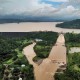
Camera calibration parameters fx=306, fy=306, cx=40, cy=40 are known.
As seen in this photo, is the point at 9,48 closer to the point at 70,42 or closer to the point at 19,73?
the point at 70,42

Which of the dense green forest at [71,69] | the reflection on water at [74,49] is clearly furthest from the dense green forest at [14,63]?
the reflection on water at [74,49]

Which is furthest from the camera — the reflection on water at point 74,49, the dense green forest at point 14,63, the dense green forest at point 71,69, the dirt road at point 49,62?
the reflection on water at point 74,49

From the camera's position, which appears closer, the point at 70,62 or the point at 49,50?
the point at 70,62

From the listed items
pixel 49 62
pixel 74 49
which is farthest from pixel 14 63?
pixel 74 49

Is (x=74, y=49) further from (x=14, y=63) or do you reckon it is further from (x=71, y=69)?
(x=71, y=69)

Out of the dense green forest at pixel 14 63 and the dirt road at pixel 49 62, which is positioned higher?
the dense green forest at pixel 14 63

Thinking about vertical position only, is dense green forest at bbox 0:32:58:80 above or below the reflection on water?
above

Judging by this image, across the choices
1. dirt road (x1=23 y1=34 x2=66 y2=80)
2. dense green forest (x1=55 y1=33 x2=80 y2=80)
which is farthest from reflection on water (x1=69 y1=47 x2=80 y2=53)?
dirt road (x1=23 y1=34 x2=66 y2=80)

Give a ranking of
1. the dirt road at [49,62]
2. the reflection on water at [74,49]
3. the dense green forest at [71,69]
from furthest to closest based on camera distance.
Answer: the reflection on water at [74,49] < the dirt road at [49,62] < the dense green forest at [71,69]

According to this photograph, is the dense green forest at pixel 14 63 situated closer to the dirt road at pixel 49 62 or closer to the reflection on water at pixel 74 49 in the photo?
the dirt road at pixel 49 62

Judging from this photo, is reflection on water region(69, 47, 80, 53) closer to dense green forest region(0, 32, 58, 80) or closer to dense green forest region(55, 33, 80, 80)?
dense green forest region(55, 33, 80, 80)

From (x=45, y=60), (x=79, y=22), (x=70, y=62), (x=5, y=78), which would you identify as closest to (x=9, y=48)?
(x=45, y=60)
